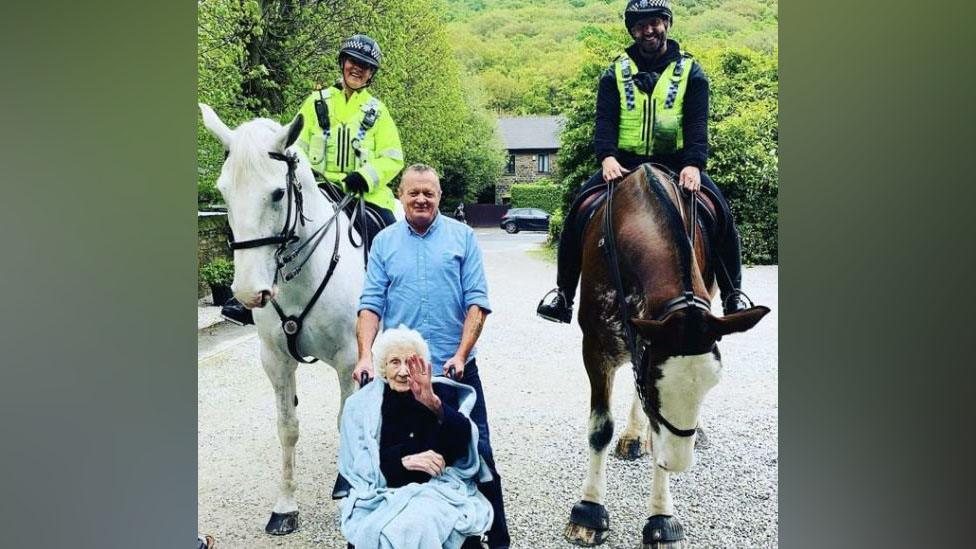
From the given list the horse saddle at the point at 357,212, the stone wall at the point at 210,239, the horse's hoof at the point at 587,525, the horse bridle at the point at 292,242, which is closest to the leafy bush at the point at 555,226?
the horse saddle at the point at 357,212

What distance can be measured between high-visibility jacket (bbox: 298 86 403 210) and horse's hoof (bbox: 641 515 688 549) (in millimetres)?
1686

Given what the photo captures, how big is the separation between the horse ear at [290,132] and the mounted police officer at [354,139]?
7.7 inches

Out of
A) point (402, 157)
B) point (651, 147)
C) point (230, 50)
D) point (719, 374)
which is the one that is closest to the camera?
point (719, 374)

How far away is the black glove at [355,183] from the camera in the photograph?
3.53m

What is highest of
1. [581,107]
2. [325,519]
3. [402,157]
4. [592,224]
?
[581,107]

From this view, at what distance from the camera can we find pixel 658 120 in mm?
3381

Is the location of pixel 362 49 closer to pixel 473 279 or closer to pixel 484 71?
pixel 484 71

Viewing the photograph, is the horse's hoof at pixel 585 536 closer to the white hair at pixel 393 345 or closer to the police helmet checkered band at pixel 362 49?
the white hair at pixel 393 345

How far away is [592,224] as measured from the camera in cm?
341

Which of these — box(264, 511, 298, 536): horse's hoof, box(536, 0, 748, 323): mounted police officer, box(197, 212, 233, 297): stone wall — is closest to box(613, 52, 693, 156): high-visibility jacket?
box(536, 0, 748, 323): mounted police officer

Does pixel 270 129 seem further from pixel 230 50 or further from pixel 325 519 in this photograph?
pixel 325 519

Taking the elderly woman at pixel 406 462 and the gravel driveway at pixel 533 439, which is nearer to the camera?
the elderly woman at pixel 406 462
